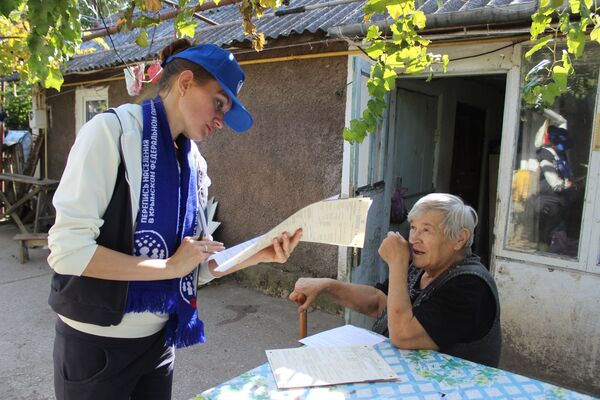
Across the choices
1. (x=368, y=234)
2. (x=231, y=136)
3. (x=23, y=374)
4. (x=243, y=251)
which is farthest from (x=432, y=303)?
(x=231, y=136)

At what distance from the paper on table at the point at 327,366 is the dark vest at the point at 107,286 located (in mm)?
571

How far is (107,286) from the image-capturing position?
4.34 feet

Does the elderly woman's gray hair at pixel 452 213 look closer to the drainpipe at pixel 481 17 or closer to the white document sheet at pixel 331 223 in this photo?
the white document sheet at pixel 331 223

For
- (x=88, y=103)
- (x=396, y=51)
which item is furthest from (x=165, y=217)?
(x=88, y=103)

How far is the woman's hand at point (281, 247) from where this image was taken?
1473 mm

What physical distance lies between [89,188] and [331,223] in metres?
0.69

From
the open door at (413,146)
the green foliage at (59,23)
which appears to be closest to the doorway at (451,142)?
the open door at (413,146)

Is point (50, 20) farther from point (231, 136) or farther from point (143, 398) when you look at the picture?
point (231, 136)

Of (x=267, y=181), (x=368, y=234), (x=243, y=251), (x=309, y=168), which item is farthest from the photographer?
(x=267, y=181)

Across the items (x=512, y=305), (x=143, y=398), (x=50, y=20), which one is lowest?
(x=512, y=305)

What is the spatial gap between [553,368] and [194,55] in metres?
3.53

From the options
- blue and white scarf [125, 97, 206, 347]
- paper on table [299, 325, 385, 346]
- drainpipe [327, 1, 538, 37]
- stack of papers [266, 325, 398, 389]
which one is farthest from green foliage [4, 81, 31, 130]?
stack of papers [266, 325, 398, 389]

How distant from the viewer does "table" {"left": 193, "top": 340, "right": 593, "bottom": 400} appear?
1.44 m

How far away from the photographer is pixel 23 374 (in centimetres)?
340
